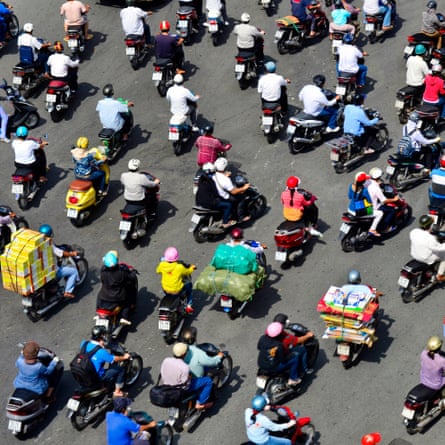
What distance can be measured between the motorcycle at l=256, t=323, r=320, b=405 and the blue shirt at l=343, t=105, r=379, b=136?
679 centimetres

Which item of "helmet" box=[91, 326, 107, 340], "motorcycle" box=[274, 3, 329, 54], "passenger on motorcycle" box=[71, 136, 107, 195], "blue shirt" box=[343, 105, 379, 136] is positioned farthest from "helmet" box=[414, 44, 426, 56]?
"helmet" box=[91, 326, 107, 340]

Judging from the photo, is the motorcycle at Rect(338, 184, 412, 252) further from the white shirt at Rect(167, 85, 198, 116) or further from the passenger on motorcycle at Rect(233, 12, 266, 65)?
the passenger on motorcycle at Rect(233, 12, 266, 65)

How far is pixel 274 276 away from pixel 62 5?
13.7 meters

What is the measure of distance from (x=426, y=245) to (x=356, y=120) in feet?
16.8

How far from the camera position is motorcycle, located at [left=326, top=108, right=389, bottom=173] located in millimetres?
26531

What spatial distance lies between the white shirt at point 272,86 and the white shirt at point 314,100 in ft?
2.17

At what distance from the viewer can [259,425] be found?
61.1 feet

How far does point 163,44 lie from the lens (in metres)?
29.8

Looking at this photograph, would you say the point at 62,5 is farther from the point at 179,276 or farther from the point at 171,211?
the point at 179,276

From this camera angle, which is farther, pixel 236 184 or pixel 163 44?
pixel 163 44

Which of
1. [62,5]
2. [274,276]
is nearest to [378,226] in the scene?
[274,276]

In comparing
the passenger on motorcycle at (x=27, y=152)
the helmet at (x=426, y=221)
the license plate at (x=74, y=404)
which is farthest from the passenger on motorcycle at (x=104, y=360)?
the passenger on motorcycle at (x=27, y=152)

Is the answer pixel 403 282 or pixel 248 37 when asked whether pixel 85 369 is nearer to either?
pixel 403 282

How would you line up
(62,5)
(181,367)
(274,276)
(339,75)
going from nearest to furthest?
(181,367) → (274,276) → (339,75) → (62,5)
